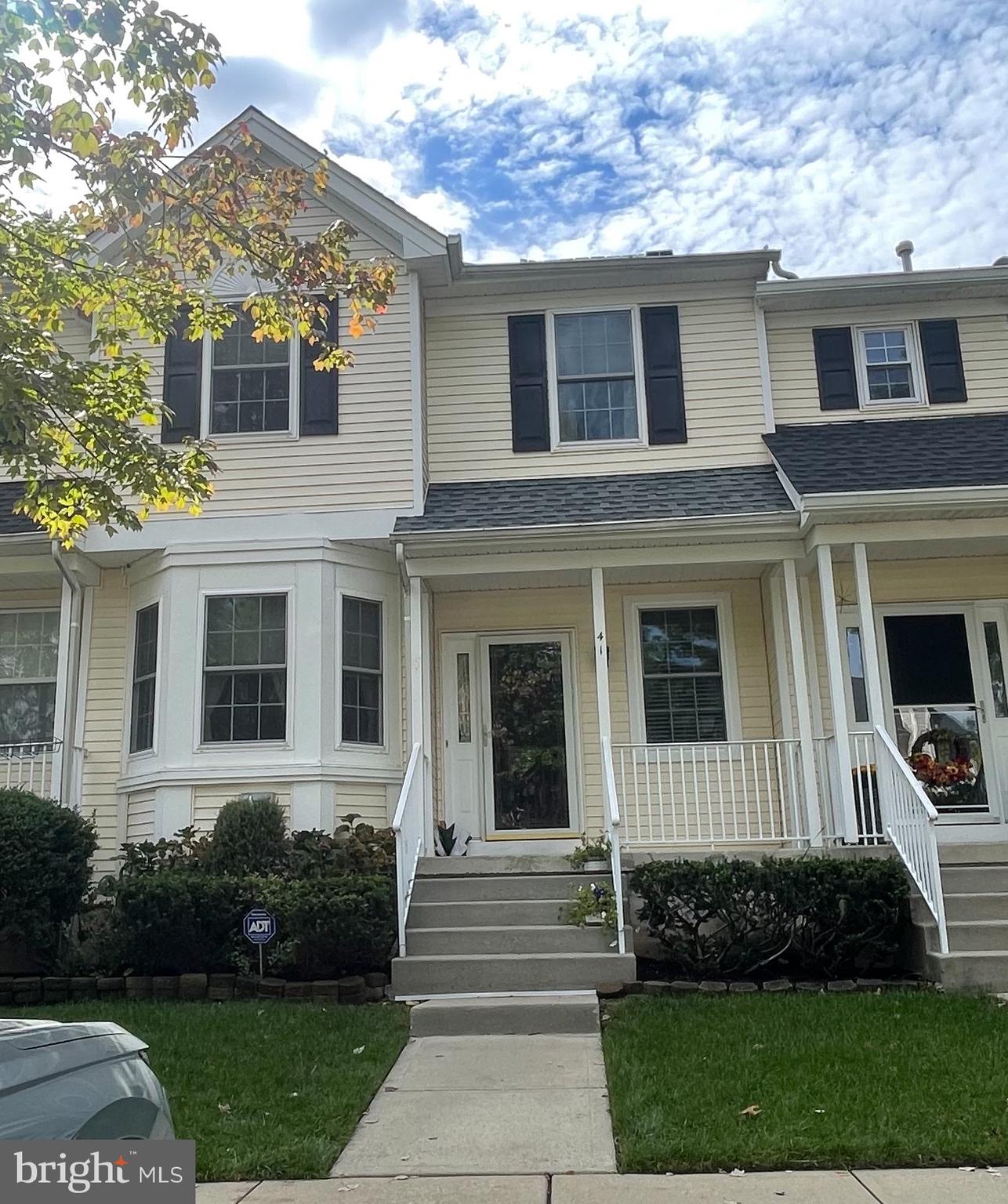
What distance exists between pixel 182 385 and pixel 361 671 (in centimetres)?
346

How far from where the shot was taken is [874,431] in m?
10.9

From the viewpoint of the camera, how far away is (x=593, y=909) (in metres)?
7.87

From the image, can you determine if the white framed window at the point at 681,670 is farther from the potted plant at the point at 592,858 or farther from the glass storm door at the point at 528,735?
the potted plant at the point at 592,858

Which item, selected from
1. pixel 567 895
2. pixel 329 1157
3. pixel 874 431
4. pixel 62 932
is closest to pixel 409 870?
pixel 567 895

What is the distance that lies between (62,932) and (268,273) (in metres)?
5.38

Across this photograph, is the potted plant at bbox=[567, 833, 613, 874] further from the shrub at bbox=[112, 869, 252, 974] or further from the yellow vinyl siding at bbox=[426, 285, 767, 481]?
the yellow vinyl siding at bbox=[426, 285, 767, 481]

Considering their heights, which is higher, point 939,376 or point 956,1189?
point 939,376

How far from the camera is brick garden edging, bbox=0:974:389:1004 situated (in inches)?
299

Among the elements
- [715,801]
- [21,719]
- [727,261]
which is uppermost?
[727,261]

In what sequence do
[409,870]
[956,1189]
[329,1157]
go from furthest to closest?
[409,870], [329,1157], [956,1189]

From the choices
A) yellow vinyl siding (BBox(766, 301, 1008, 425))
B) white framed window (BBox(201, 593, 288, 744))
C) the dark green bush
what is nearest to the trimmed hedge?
white framed window (BBox(201, 593, 288, 744))

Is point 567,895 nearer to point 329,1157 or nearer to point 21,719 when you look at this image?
point 329,1157

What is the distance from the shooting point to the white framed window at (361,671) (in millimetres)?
9898

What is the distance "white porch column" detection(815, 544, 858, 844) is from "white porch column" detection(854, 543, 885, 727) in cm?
21
